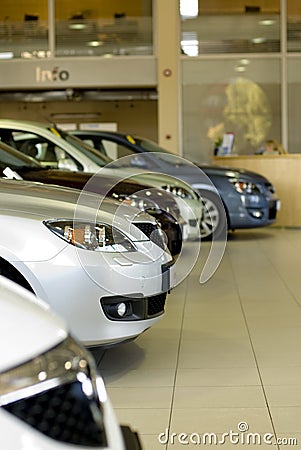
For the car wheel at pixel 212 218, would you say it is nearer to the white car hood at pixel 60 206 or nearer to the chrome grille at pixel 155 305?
the white car hood at pixel 60 206

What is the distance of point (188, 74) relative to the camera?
55.1 ft

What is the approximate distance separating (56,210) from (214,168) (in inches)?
302

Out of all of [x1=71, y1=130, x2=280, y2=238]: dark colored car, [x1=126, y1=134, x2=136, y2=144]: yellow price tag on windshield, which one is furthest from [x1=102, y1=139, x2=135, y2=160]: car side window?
[x1=126, y1=134, x2=136, y2=144]: yellow price tag on windshield

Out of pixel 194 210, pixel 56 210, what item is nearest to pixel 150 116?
pixel 194 210

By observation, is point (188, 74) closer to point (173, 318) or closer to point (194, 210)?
point (194, 210)

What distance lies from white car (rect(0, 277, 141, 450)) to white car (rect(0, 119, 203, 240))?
6872 mm

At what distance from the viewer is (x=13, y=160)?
6902 millimetres

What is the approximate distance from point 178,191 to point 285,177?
4321 mm

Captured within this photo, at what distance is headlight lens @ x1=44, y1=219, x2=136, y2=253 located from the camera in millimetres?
4211

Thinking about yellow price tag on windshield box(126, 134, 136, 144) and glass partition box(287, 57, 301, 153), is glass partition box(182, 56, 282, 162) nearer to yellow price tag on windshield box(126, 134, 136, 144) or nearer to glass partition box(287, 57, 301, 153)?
glass partition box(287, 57, 301, 153)

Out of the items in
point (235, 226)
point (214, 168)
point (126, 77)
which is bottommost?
point (235, 226)

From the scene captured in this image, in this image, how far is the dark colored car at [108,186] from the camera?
639 cm

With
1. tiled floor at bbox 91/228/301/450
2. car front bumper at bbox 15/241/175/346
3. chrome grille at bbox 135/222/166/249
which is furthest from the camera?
chrome grille at bbox 135/222/166/249

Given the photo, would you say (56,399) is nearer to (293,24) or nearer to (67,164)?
(67,164)
